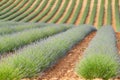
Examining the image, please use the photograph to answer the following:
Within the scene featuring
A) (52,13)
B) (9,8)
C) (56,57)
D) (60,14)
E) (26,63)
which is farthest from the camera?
(9,8)

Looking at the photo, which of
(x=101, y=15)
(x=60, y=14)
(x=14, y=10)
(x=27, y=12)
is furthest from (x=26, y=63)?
(x=14, y=10)

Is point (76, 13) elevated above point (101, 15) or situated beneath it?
elevated above

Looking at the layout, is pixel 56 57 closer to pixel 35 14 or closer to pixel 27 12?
pixel 35 14

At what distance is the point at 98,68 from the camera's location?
5574 mm

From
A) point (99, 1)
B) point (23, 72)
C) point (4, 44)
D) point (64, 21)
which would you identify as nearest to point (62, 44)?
point (4, 44)

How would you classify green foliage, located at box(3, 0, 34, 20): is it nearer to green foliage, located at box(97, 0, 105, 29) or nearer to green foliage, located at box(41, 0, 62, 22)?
green foliage, located at box(41, 0, 62, 22)

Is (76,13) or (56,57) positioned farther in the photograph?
(76,13)

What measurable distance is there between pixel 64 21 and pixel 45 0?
31.1 feet

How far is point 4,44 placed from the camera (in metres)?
8.70

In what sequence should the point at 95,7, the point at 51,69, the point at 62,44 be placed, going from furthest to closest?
the point at 95,7, the point at 62,44, the point at 51,69

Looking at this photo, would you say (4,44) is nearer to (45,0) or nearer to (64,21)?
(64,21)

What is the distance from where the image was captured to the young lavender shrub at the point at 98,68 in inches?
219

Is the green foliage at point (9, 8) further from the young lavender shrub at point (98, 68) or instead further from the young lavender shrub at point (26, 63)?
the young lavender shrub at point (98, 68)

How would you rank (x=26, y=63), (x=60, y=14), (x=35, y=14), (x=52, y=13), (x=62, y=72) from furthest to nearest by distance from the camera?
(x=52, y=13) → (x=35, y=14) → (x=60, y=14) → (x=62, y=72) → (x=26, y=63)
